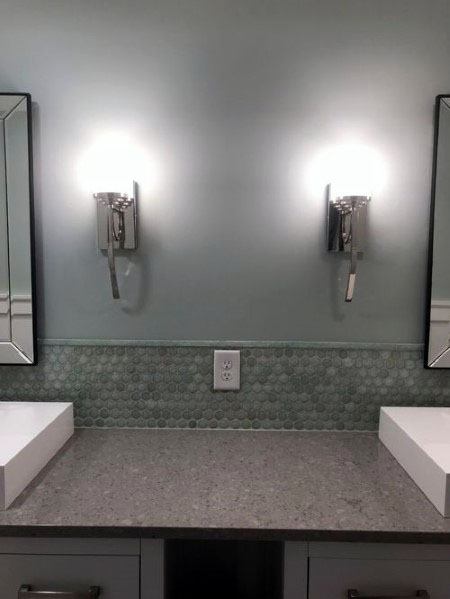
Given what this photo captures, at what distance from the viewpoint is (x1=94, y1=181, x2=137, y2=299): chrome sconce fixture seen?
1.04 metres

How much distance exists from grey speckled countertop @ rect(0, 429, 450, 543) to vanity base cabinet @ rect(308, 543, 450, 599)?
0.05m

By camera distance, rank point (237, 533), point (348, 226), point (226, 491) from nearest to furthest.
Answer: point (237, 533), point (226, 491), point (348, 226)

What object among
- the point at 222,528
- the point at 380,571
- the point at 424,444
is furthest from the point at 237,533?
the point at 424,444

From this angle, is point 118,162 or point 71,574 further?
point 118,162

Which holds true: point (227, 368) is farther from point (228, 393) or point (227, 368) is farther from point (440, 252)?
point (440, 252)

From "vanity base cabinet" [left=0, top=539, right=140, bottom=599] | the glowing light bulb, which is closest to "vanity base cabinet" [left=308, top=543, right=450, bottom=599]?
"vanity base cabinet" [left=0, top=539, right=140, bottom=599]

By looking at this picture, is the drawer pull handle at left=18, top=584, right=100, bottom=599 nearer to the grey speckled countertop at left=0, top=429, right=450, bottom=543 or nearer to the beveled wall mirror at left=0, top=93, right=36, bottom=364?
the grey speckled countertop at left=0, top=429, right=450, bottom=543

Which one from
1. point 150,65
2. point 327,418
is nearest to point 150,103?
point 150,65

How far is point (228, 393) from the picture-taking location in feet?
3.69

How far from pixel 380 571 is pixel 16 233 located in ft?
3.56

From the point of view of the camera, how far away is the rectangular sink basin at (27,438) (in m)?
0.77

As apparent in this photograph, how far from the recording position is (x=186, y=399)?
3.69ft

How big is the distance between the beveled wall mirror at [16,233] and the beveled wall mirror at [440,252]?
1.02 metres

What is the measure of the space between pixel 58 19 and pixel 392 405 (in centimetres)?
130
